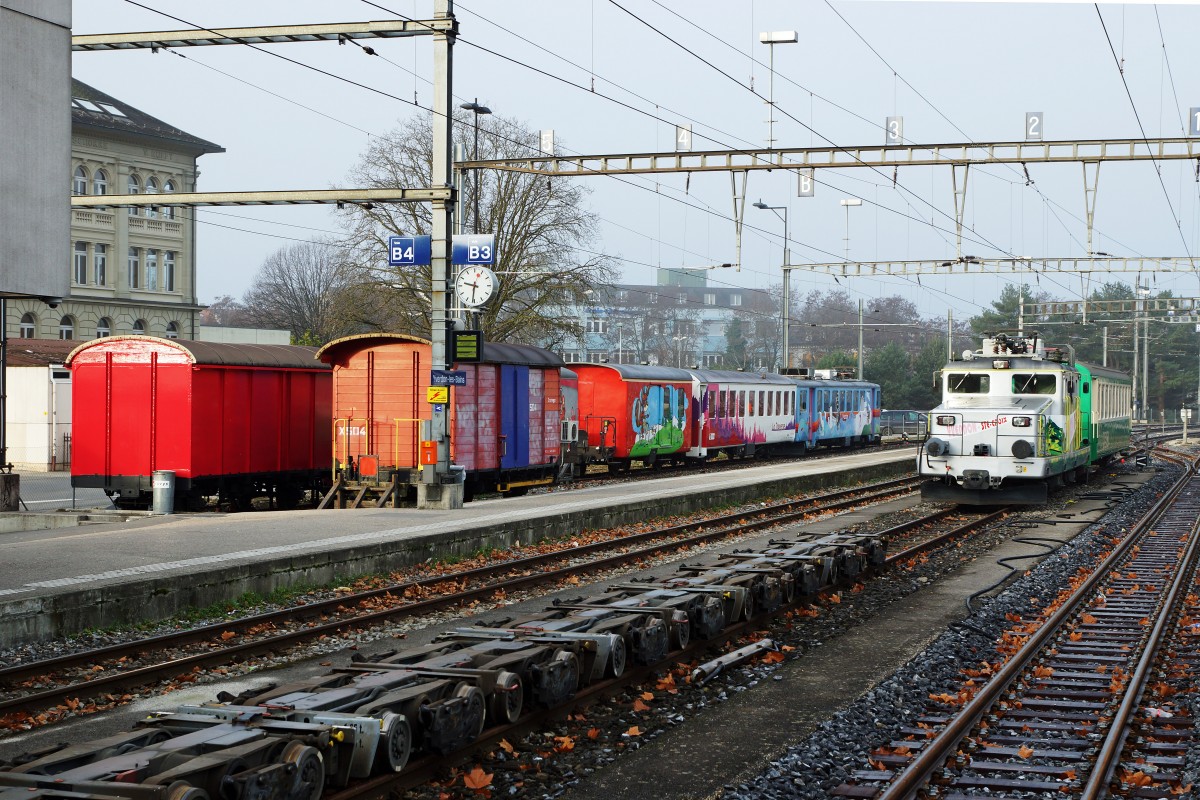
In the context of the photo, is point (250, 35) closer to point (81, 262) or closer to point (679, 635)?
point (679, 635)

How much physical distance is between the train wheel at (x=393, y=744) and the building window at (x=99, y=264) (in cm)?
4995

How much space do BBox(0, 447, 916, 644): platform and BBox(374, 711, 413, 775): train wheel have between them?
5.85 meters

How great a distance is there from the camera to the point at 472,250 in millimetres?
21453

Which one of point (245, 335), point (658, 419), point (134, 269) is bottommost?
point (658, 419)

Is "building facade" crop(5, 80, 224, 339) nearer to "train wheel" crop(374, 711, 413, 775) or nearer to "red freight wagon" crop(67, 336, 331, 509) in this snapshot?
"red freight wagon" crop(67, 336, 331, 509)

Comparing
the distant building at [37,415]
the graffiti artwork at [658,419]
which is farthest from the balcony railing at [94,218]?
the graffiti artwork at [658,419]

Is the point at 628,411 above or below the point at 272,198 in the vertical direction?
below

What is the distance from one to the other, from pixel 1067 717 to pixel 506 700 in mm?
4267

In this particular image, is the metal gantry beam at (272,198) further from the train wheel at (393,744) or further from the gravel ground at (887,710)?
the train wheel at (393,744)

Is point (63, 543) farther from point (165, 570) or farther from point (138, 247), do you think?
point (138, 247)

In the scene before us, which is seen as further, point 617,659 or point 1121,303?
point 1121,303

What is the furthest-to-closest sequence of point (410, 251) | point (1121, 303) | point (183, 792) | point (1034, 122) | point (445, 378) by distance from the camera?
point (1121, 303) → point (1034, 122) → point (410, 251) → point (445, 378) → point (183, 792)

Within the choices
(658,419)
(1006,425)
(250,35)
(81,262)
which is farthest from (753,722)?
(81,262)

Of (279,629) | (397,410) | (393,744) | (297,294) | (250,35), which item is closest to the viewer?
(393,744)
